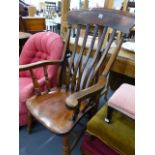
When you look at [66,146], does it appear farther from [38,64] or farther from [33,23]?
[33,23]

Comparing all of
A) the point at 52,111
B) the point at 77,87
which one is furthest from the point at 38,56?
the point at 52,111

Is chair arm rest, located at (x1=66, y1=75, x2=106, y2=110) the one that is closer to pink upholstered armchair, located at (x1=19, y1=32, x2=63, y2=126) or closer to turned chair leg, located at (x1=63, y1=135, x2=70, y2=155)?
turned chair leg, located at (x1=63, y1=135, x2=70, y2=155)

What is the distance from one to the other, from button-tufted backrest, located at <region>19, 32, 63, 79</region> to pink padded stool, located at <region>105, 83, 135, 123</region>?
2.40ft

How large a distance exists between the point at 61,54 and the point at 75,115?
0.68 m

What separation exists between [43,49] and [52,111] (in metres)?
0.73

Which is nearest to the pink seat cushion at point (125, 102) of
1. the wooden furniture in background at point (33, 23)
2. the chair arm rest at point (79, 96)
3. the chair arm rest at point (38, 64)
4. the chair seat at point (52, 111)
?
the chair arm rest at point (79, 96)

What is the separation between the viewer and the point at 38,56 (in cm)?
180

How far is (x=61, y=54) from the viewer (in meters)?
1.60

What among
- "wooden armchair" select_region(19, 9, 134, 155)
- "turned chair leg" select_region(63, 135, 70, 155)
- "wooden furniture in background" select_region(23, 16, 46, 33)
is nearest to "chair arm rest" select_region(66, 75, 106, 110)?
"wooden armchair" select_region(19, 9, 134, 155)

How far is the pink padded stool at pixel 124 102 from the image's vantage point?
952 millimetres

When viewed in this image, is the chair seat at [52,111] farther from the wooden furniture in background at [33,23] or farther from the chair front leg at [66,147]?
the wooden furniture in background at [33,23]

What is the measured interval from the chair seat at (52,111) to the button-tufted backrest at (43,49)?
27 cm
